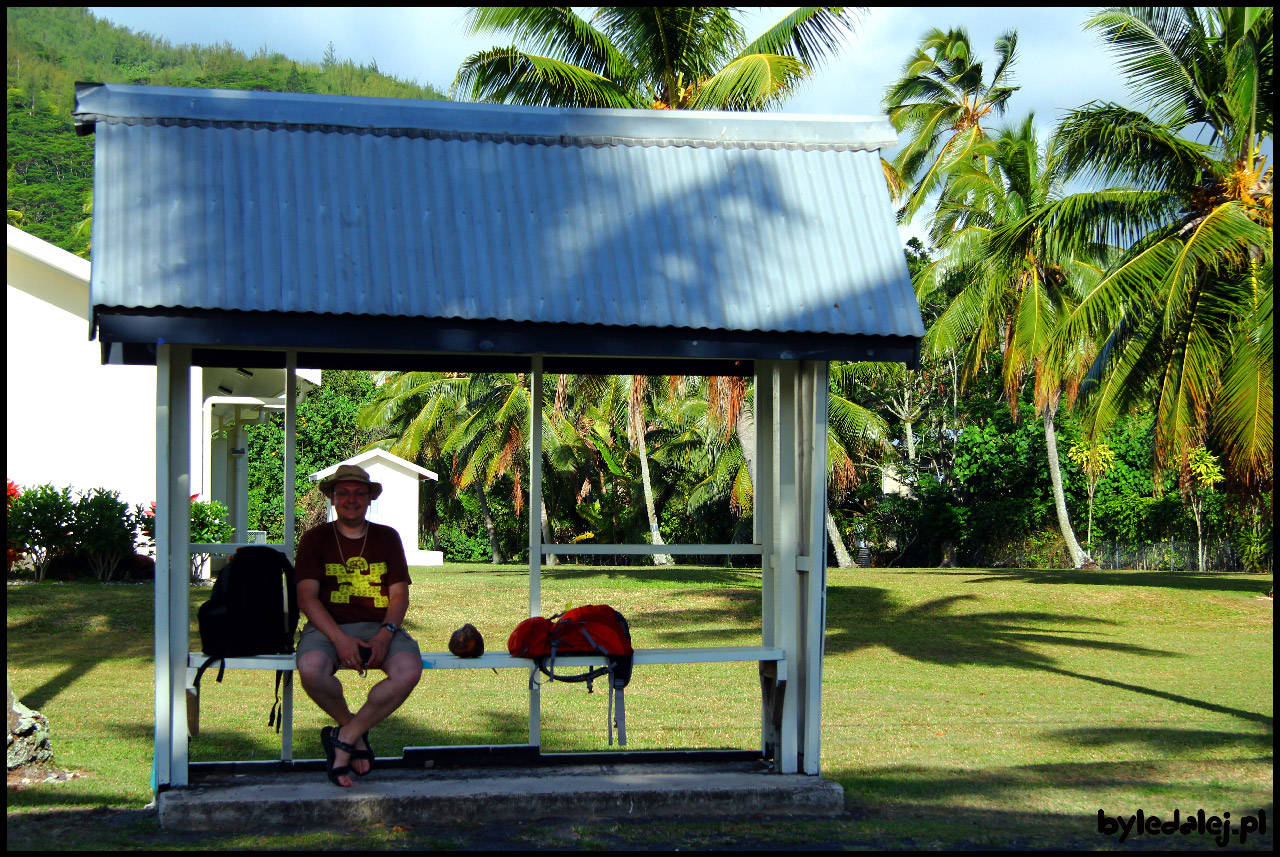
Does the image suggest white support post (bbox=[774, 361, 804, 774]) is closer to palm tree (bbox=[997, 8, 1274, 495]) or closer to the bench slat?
the bench slat

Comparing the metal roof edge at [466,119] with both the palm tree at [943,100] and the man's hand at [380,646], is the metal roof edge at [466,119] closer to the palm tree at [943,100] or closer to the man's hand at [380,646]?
the man's hand at [380,646]

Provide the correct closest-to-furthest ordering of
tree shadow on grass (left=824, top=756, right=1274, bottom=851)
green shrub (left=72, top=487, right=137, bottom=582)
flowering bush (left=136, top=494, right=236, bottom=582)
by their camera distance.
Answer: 1. tree shadow on grass (left=824, top=756, right=1274, bottom=851)
2. green shrub (left=72, top=487, right=137, bottom=582)
3. flowering bush (left=136, top=494, right=236, bottom=582)

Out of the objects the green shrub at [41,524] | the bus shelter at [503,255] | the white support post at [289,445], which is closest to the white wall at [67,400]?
the green shrub at [41,524]

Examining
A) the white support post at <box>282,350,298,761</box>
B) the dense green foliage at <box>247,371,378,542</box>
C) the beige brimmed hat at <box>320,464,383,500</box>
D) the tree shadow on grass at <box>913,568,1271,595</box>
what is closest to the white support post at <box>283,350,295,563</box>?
the white support post at <box>282,350,298,761</box>

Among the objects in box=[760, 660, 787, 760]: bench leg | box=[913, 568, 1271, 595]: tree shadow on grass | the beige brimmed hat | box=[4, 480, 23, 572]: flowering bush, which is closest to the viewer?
the beige brimmed hat

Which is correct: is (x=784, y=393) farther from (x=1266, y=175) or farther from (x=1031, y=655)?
(x=1266, y=175)

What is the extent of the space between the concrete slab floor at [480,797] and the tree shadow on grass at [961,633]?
559cm

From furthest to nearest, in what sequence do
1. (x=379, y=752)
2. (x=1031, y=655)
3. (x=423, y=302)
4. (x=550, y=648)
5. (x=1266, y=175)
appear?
1. (x=1266, y=175)
2. (x=1031, y=655)
3. (x=379, y=752)
4. (x=550, y=648)
5. (x=423, y=302)

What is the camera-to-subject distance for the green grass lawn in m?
5.60

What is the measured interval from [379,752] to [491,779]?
6.22ft

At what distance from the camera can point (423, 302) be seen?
18.6ft

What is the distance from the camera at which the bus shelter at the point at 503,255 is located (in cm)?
563

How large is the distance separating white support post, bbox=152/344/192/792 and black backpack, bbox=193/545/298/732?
12 cm

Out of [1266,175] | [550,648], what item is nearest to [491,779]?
[550,648]
